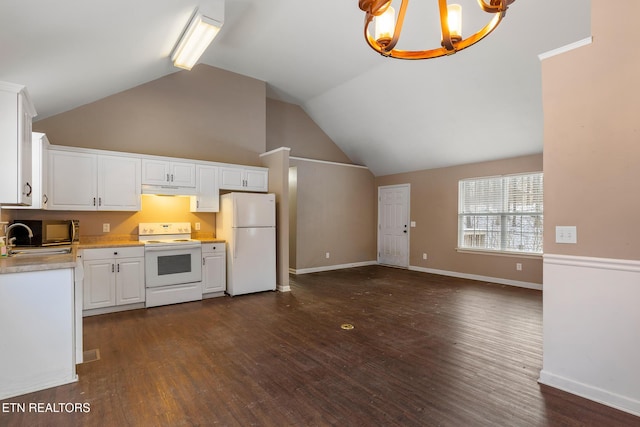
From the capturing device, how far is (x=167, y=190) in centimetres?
461

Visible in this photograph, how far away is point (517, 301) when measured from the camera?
15.5 ft

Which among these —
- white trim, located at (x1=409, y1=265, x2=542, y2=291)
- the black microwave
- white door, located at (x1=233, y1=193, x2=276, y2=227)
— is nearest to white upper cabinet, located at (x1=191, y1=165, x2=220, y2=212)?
white door, located at (x1=233, y1=193, x2=276, y2=227)

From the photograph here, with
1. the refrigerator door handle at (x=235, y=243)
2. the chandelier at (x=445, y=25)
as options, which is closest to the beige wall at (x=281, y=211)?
the refrigerator door handle at (x=235, y=243)

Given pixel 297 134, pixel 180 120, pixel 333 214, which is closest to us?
pixel 180 120

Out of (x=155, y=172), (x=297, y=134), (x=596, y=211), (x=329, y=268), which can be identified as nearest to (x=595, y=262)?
(x=596, y=211)

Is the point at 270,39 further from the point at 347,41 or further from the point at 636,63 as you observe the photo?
the point at 636,63

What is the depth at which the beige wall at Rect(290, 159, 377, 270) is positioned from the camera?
7055mm

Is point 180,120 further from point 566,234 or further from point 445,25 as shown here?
point 566,234

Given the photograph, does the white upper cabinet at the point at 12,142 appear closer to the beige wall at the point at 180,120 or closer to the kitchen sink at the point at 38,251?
the kitchen sink at the point at 38,251

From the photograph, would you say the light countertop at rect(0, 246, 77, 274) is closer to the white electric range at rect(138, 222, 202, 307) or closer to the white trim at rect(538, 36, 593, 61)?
the white electric range at rect(138, 222, 202, 307)

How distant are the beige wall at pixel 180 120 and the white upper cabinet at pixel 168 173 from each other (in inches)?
18.2

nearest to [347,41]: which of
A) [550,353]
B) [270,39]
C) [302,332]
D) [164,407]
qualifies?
[270,39]

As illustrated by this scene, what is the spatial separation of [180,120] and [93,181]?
1629 millimetres

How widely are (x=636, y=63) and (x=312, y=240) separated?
580 cm
